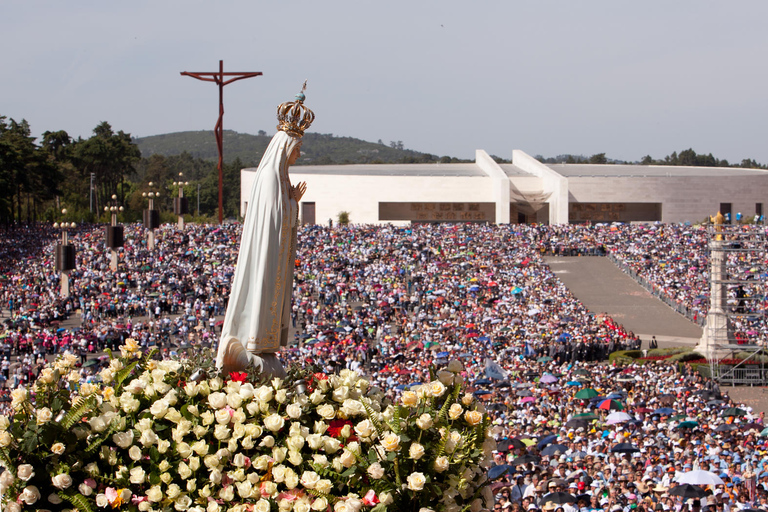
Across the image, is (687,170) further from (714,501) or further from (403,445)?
(403,445)

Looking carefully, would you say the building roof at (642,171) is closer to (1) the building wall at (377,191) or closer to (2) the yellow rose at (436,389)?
(1) the building wall at (377,191)

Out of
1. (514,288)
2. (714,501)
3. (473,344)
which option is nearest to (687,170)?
(514,288)

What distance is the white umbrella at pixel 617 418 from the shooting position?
16141mm

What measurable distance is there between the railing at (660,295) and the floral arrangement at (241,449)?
94.4ft

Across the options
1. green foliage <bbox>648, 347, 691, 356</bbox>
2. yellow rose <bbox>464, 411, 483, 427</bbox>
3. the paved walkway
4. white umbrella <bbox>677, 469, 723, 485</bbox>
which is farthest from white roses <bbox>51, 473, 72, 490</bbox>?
the paved walkway

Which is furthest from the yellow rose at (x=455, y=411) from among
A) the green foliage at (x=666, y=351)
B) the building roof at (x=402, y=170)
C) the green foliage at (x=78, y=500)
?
the building roof at (x=402, y=170)

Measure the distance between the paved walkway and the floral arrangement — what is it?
27352 mm

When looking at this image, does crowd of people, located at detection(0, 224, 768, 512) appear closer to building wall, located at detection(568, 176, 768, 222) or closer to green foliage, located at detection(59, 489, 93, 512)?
green foliage, located at detection(59, 489, 93, 512)

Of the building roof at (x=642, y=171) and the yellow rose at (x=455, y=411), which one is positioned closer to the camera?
the yellow rose at (x=455, y=411)

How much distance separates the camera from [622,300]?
127 feet

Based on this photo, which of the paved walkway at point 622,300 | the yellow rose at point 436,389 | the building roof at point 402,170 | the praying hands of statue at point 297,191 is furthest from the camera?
the building roof at point 402,170

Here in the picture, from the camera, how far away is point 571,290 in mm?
40469

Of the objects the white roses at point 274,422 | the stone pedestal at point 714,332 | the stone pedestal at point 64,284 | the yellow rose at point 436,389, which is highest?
the yellow rose at point 436,389

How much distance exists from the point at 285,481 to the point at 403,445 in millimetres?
711
